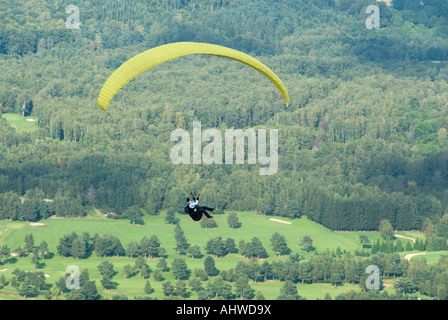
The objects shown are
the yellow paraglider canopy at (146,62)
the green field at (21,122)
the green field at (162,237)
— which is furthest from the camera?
the green field at (21,122)

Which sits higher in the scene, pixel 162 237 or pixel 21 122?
pixel 21 122

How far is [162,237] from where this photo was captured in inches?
5231

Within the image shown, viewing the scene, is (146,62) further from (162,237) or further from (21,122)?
(21,122)

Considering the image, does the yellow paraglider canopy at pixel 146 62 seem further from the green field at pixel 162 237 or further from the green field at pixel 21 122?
the green field at pixel 21 122

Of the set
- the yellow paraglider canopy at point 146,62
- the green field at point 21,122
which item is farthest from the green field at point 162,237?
the green field at point 21,122

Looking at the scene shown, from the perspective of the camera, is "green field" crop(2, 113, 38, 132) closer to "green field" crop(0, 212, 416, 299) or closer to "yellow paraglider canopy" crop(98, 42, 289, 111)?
"green field" crop(0, 212, 416, 299)

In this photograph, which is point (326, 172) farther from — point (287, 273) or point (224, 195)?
point (287, 273)

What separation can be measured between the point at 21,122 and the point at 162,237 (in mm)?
67571

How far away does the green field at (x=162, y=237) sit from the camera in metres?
116

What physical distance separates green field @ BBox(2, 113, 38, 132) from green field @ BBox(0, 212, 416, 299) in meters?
50.8

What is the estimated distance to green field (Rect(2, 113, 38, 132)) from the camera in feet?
618

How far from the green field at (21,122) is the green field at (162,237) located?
50.8m

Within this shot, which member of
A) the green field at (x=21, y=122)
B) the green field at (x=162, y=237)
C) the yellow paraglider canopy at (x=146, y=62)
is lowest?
A: the green field at (x=162, y=237)

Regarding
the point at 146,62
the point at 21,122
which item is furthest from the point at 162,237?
the point at 146,62
